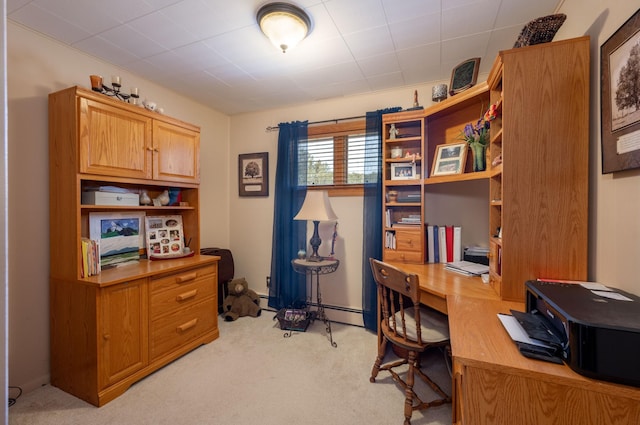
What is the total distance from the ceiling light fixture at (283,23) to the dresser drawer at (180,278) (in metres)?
1.91

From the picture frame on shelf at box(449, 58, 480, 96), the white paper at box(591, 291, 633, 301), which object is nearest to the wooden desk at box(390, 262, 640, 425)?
the white paper at box(591, 291, 633, 301)

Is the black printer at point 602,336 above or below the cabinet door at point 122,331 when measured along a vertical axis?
above

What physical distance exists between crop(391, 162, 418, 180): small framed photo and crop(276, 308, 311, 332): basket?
5.40ft

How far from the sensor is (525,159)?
4.25 feet

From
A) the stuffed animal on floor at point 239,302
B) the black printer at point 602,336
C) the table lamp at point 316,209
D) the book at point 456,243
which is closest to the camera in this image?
the black printer at point 602,336

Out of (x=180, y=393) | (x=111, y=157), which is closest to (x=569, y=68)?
(x=111, y=157)

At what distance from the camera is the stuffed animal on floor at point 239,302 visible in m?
2.94

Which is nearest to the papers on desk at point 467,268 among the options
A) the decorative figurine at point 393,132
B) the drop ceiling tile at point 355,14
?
the decorative figurine at point 393,132

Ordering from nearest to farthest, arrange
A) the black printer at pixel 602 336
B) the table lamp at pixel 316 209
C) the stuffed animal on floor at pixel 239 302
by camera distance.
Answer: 1. the black printer at pixel 602 336
2. the table lamp at pixel 316 209
3. the stuffed animal on floor at pixel 239 302

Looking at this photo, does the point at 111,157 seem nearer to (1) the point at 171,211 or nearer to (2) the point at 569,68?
(1) the point at 171,211

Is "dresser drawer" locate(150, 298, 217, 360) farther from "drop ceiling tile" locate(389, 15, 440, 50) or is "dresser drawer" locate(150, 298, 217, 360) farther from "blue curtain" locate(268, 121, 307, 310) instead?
"drop ceiling tile" locate(389, 15, 440, 50)

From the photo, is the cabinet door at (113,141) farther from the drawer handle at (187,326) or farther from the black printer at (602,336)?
the black printer at (602,336)

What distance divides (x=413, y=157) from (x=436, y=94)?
529 millimetres

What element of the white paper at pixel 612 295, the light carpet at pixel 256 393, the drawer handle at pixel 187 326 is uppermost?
the white paper at pixel 612 295
